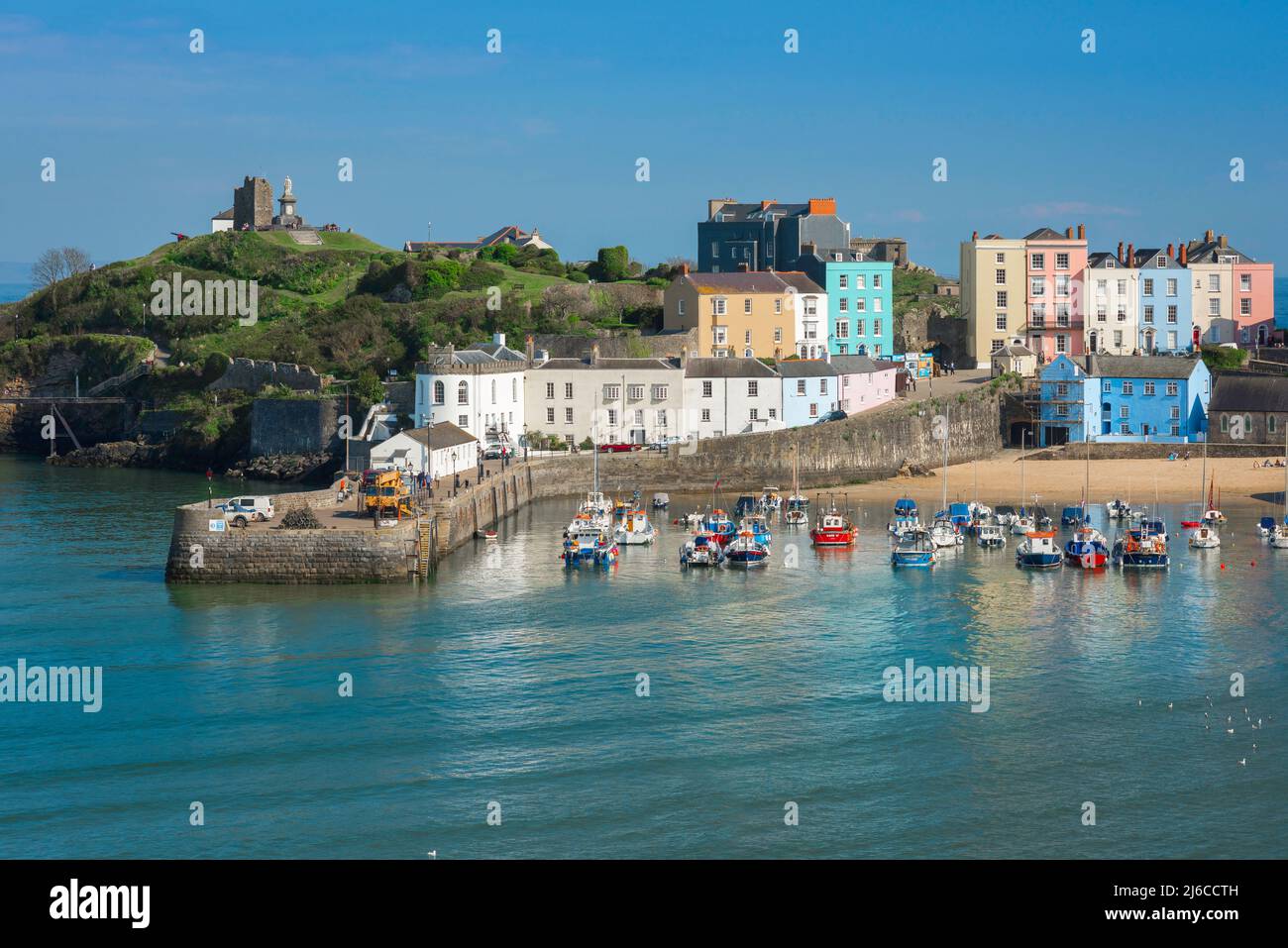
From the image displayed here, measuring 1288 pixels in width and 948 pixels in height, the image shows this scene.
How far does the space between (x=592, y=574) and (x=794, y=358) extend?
27.1m

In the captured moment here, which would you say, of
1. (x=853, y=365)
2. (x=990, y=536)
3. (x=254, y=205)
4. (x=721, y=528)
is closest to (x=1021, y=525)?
(x=990, y=536)

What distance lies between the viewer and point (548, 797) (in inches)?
952

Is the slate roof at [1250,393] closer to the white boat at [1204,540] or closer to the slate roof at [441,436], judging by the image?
the white boat at [1204,540]

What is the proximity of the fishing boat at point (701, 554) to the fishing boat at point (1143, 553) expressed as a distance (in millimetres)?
10500

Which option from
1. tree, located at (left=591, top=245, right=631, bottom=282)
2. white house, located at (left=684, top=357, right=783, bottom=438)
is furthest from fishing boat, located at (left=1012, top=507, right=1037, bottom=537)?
tree, located at (left=591, top=245, right=631, bottom=282)

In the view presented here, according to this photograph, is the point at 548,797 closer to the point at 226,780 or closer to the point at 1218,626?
the point at 226,780

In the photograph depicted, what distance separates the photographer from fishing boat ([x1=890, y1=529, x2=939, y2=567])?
43.0m

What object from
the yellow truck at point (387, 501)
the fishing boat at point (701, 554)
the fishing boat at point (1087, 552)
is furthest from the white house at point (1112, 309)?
the yellow truck at point (387, 501)

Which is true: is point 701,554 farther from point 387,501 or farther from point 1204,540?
point 1204,540

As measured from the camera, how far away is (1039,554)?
43188 millimetres

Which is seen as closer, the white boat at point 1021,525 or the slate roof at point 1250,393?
the white boat at point 1021,525

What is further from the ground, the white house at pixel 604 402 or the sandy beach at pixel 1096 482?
the white house at pixel 604 402

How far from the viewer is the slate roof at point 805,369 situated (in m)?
62.5
